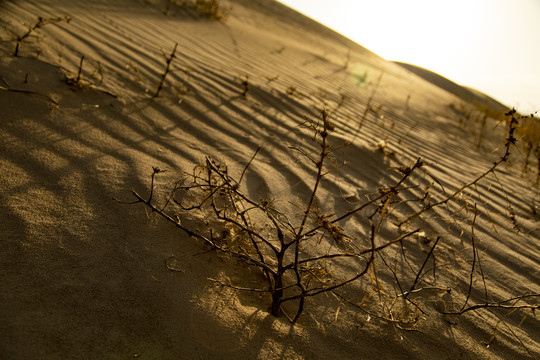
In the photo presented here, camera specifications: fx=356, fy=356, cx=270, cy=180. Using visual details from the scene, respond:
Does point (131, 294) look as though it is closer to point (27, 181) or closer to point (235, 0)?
point (27, 181)

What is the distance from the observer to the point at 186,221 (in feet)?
5.18

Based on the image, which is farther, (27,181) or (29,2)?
(29,2)

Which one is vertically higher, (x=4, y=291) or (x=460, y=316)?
(x=460, y=316)

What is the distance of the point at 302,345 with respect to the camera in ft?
3.98

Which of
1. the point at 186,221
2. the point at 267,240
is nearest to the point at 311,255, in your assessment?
the point at 267,240

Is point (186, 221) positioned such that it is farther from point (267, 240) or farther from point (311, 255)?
point (311, 255)

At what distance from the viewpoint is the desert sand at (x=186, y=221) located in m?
→ 1.14

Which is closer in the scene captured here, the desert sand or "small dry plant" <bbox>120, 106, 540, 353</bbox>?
the desert sand

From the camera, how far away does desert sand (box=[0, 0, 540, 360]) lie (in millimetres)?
1140

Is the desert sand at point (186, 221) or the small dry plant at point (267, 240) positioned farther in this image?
the small dry plant at point (267, 240)

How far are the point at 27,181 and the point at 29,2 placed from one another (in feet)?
8.91

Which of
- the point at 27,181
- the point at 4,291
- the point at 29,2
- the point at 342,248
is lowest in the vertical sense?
the point at 4,291

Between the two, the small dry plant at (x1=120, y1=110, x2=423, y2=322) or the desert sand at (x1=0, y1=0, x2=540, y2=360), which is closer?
the desert sand at (x1=0, y1=0, x2=540, y2=360)

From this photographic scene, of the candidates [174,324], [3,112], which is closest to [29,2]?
[3,112]
